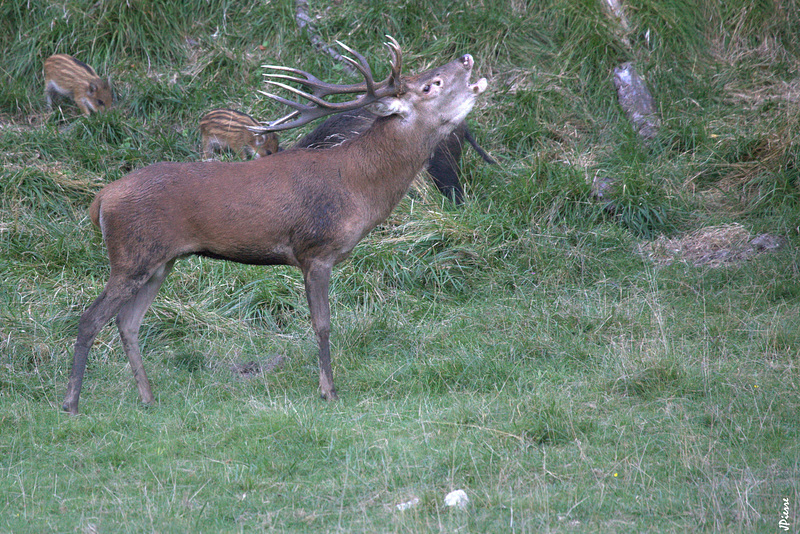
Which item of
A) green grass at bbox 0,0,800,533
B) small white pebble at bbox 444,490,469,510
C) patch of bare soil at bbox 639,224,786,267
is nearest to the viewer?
small white pebble at bbox 444,490,469,510

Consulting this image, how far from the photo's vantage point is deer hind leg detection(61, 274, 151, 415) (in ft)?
17.6

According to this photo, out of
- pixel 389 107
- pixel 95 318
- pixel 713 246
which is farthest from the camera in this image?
pixel 713 246

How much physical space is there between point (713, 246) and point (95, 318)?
5.20 meters

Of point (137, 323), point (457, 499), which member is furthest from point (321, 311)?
point (457, 499)

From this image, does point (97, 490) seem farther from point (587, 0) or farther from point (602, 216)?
point (587, 0)

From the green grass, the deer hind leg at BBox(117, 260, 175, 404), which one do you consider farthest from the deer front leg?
the deer hind leg at BBox(117, 260, 175, 404)

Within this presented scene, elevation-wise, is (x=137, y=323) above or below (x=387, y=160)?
below

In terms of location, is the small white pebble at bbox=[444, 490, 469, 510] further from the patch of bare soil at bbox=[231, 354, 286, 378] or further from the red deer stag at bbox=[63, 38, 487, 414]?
the patch of bare soil at bbox=[231, 354, 286, 378]

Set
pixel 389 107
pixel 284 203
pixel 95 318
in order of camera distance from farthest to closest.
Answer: pixel 389 107
pixel 284 203
pixel 95 318

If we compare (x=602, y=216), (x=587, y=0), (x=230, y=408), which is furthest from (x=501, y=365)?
(x=587, y=0)

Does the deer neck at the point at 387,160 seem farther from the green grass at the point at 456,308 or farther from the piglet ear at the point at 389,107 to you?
the green grass at the point at 456,308

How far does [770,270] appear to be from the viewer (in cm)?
701

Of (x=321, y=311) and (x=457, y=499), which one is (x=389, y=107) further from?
(x=457, y=499)

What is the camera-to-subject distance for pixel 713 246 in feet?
25.5
